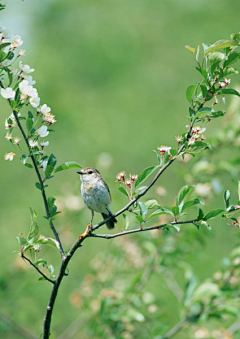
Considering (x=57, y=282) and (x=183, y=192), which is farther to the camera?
(x=183, y=192)

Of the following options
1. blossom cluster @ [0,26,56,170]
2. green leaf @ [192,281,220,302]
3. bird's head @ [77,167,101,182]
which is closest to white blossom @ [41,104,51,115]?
blossom cluster @ [0,26,56,170]

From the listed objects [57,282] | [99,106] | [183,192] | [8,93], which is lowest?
[57,282]

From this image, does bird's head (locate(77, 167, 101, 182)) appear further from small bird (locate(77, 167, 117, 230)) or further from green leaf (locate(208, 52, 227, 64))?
green leaf (locate(208, 52, 227, 64))

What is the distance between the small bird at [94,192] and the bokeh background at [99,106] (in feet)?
1.25

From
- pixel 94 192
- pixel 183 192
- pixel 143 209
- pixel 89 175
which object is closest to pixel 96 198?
pixel 94 192

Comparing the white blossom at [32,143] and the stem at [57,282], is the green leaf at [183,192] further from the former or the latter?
the white blossom at [32,143]

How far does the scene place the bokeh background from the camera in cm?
507

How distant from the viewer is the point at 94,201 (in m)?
4.20

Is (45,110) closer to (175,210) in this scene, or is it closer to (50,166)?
(50,166)

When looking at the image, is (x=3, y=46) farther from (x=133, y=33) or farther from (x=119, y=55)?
(x=133, y=33)

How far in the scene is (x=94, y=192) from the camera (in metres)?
4.21

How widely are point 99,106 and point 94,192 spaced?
34.6 feet

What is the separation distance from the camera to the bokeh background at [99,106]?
5.07 m

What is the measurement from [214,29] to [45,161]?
18.1 metres
